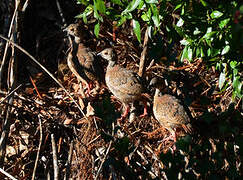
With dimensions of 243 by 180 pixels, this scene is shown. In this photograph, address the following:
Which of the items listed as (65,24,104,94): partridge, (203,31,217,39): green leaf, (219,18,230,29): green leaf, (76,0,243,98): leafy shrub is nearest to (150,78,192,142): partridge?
(76,0,243,98): leafy shrub

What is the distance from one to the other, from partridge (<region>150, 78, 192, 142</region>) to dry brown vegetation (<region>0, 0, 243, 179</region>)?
0.18 meters

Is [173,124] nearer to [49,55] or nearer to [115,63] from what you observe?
[115,63]

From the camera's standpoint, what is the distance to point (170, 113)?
16.4 ft

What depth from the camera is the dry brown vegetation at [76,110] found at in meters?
4.85

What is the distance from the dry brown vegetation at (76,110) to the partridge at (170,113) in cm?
18

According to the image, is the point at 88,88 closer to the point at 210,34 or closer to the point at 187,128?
the point at 187,128

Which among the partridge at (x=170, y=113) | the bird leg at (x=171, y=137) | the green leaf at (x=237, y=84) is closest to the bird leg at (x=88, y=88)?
the partridge at (x=170, y=113)

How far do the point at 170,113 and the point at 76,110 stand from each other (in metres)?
1.68

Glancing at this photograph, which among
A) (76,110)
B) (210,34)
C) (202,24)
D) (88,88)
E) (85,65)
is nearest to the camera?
(210,34)

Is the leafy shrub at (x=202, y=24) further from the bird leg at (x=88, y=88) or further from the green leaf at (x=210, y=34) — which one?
the bird leg at (x=88, y=88)

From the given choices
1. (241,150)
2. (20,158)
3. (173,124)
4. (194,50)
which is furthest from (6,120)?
(241,150)

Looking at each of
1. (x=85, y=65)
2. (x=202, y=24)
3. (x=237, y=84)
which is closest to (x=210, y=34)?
(x=202, y=24)

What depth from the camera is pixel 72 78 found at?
22.1 ft

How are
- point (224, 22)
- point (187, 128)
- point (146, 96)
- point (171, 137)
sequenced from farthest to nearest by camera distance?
point (146, 96) → point (171, 137) → point (187, 128) → point (224, 22)
